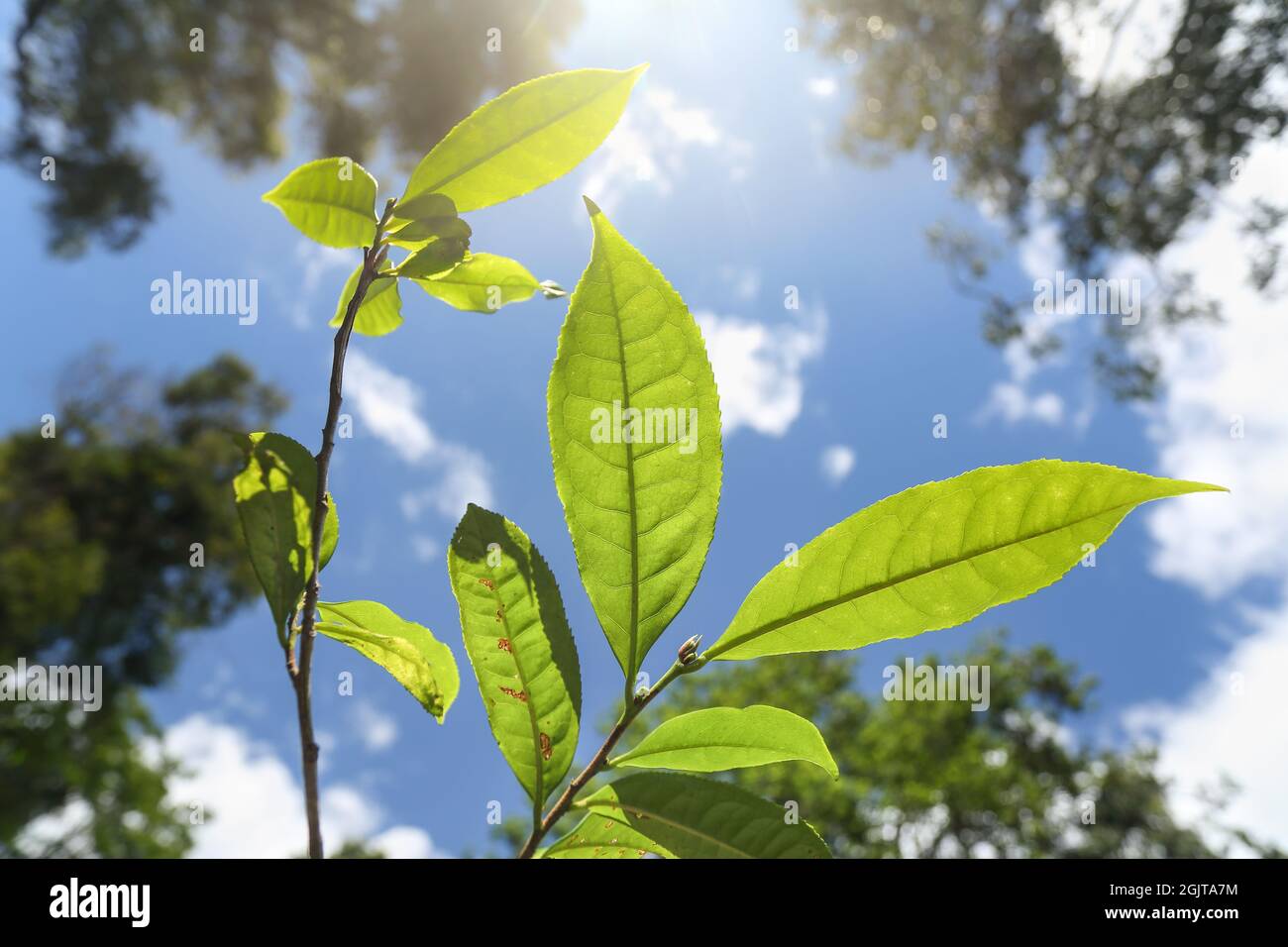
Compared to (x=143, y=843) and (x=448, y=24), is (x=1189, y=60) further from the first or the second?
(x=143, y=843)

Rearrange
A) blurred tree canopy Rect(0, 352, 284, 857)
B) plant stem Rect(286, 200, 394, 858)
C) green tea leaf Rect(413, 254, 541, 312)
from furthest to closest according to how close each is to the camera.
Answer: blurred tree canopy Rect(0, 352, 284, 857) → green tea leaf Rect(413, 254, 541, 312) → plant stem Rect(286, 200, 394, 858)

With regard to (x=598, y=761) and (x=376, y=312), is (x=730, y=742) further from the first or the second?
(x=376, y=312)

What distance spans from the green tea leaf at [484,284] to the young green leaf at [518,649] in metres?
0.26

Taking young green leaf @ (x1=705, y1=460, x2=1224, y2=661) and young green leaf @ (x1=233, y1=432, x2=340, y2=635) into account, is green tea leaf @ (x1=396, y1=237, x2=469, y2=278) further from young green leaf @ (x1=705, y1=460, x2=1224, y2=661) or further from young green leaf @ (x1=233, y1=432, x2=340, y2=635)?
young green leaf @ (x1=705, y1=460, x2=1224, y2=661)

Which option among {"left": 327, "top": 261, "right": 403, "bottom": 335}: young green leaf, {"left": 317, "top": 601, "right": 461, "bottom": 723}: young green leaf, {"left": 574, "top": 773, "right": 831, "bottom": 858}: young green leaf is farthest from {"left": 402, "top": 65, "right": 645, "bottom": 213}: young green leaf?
{"left": 574, "top": 773, "right": 831, "bottom": 858}: young green leaf

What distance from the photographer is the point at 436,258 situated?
1.93ft

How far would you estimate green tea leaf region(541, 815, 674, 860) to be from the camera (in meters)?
0.50

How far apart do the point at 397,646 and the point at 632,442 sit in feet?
0.76

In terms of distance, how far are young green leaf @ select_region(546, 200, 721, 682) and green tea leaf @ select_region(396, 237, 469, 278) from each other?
0.53 ft

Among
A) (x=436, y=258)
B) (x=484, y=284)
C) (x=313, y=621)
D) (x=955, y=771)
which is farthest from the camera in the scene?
(x=955, y=771)

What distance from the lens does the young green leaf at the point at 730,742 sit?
1.72 ft

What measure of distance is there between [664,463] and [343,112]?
17746 millimetres

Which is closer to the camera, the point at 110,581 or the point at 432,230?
the point at 432,230

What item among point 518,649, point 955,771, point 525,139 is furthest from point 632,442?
point 955,771
